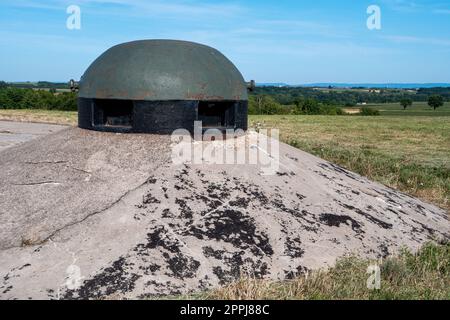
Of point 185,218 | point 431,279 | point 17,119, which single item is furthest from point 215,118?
point 17,119

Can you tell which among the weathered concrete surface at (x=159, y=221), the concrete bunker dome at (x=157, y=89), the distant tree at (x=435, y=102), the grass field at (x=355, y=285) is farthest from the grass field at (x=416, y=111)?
the grass field at (x=355, y=285)

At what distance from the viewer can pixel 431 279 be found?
190 inches

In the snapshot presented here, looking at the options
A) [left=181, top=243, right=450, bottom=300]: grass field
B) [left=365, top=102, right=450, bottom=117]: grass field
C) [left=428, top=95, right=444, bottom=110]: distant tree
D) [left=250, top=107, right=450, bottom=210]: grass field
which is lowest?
[left=181, top=243, right=450, bottom=300]: grass field

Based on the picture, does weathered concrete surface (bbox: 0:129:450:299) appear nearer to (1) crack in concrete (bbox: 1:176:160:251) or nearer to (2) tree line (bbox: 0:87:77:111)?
(1) crack in concrete (bbox: 1:176:160:251)

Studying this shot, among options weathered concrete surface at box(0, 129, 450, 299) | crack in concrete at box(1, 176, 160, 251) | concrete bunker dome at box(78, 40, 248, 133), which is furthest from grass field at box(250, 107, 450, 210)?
crack in concrete at box(1, 176, 160, 251)

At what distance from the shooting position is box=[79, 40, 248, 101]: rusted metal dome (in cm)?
636

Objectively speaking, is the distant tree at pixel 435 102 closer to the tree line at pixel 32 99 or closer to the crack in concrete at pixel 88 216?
the tree line at pixel 32 99

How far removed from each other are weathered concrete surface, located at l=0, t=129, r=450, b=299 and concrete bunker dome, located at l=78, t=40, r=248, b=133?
0.82 feet

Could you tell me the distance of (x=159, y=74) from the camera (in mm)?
6383

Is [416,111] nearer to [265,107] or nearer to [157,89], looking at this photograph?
[265,107]

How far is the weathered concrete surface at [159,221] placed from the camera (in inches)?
177
